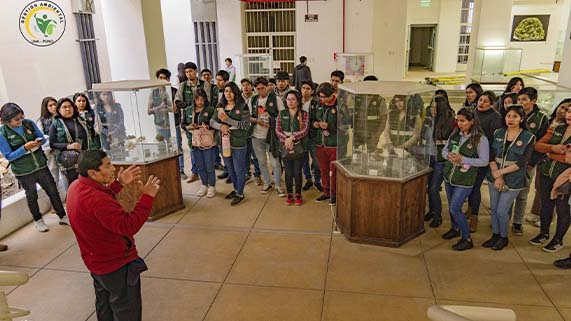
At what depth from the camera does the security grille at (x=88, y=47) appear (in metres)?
8.35

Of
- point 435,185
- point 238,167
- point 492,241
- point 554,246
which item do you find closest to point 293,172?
point 238,167

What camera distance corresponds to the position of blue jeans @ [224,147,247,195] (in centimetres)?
573

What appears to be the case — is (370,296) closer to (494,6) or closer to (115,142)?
(115,142)

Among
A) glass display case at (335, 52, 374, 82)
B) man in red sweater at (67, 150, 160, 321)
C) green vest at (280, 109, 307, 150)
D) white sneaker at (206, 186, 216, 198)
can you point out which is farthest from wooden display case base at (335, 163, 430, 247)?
glass display case at (335, 52, 374, 82)

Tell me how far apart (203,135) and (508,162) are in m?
3.72

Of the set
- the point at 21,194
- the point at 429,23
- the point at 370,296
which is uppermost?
the point at 429,23

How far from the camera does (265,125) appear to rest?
5.78 m

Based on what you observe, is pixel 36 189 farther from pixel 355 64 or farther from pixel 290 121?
pixel 355 64

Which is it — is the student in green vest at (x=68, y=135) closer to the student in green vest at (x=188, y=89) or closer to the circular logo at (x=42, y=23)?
the student in green vest at (x=188, y=89)

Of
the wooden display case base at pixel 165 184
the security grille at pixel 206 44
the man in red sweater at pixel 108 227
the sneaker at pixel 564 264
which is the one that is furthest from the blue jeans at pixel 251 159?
the security grille at pixel 206 44

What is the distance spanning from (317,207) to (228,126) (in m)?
1.62

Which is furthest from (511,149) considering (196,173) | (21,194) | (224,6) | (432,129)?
(224,6)

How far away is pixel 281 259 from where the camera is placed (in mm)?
4426

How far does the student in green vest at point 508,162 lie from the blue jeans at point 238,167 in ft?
10.0
